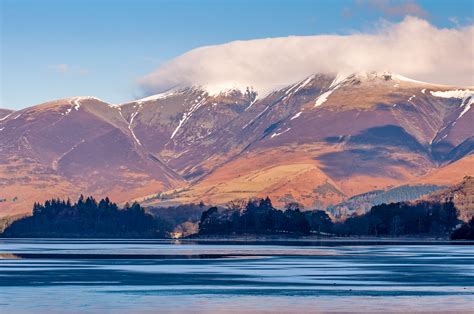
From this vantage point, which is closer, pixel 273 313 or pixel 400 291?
pixel 273 313

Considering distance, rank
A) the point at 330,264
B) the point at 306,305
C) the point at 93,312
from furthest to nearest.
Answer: the point at 330,264, the point at 306,305, the point at 93,312

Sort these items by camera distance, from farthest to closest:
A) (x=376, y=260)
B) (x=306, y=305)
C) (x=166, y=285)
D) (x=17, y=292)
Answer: (x=376, y=260) < (x=166, y=285) < (x=17, y=292) < (x=306, y=305)

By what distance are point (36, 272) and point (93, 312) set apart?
56469 millimetres

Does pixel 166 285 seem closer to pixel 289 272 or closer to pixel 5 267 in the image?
pixel 289 272

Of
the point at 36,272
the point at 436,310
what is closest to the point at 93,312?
the point at 436,310

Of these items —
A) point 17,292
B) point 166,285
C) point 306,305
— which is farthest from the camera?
point 166,285

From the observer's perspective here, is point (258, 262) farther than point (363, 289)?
Yes

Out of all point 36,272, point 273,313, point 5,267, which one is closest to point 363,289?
point 273,313

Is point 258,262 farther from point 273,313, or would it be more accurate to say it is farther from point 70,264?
point 273,313

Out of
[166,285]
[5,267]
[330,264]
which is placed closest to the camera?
[166,285]

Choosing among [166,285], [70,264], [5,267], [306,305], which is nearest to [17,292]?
[166,285]

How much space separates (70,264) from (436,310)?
9129 cm

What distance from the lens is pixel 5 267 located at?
162 metres

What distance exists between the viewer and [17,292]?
370 ft
